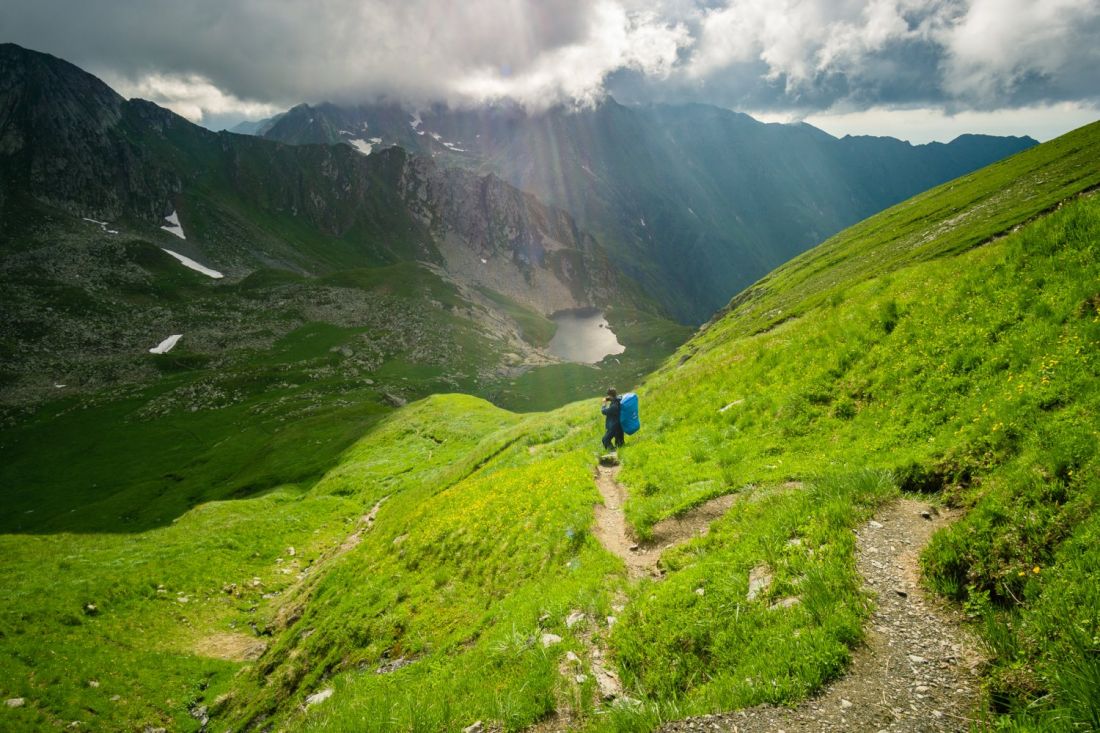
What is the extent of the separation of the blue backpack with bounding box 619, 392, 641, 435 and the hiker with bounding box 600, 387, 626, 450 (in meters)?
0.26

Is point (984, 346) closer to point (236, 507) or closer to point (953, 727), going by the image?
point (953, 727)

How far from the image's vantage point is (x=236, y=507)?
41.2 meters

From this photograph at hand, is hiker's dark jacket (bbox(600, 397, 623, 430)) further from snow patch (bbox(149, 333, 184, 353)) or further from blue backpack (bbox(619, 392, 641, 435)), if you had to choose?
snow patch (bbox(149, 333, 184, 353))

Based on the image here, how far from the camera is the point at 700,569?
10875 millimetres

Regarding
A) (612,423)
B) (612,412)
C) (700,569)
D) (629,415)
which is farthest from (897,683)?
(629,415)

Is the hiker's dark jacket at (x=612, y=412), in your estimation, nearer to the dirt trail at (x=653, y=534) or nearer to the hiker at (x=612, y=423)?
the hiker at (x=612, y=423)

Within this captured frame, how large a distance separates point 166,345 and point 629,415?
16801 cm

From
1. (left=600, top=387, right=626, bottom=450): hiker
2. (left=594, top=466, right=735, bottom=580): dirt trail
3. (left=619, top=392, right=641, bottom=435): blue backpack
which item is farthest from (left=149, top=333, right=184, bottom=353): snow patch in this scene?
(left=594, top=466, right=735, bottom=580): dirt trail

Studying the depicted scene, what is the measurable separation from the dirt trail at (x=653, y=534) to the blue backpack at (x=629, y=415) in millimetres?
7221

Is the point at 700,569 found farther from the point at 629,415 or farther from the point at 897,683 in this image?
the point at 629,415

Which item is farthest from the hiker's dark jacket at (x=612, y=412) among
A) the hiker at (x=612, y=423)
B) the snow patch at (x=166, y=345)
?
the snow patch at (x=166, y=345)

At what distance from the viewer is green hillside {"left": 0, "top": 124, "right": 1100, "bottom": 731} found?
7641 mm

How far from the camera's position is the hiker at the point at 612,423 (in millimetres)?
22688

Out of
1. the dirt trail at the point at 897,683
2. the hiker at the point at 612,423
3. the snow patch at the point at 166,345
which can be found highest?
the snow patch at the point at 166,345
